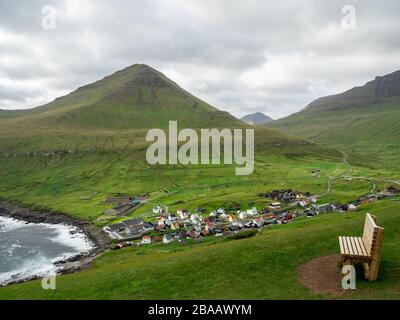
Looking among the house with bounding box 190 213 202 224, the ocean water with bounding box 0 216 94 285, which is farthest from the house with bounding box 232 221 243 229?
the ocean water with bounding box 0 216 94 285

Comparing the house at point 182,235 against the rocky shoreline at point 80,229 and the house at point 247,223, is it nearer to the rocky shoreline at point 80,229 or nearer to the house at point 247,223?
the house at point 247,223

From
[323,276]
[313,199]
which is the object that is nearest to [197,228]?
[313,199]

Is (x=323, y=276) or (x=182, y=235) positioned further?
(x=182, y=235)

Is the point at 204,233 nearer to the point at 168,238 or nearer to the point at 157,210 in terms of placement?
the point at 168,238

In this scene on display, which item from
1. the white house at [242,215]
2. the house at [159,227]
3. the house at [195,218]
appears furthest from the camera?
the white house at [242,215]

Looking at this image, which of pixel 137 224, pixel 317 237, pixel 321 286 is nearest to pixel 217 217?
pixel 137 224

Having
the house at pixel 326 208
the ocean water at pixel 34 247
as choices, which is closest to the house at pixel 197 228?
the ocean water at pixel 34 247

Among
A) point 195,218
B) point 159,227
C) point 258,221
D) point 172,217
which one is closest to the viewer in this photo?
point 258,221
